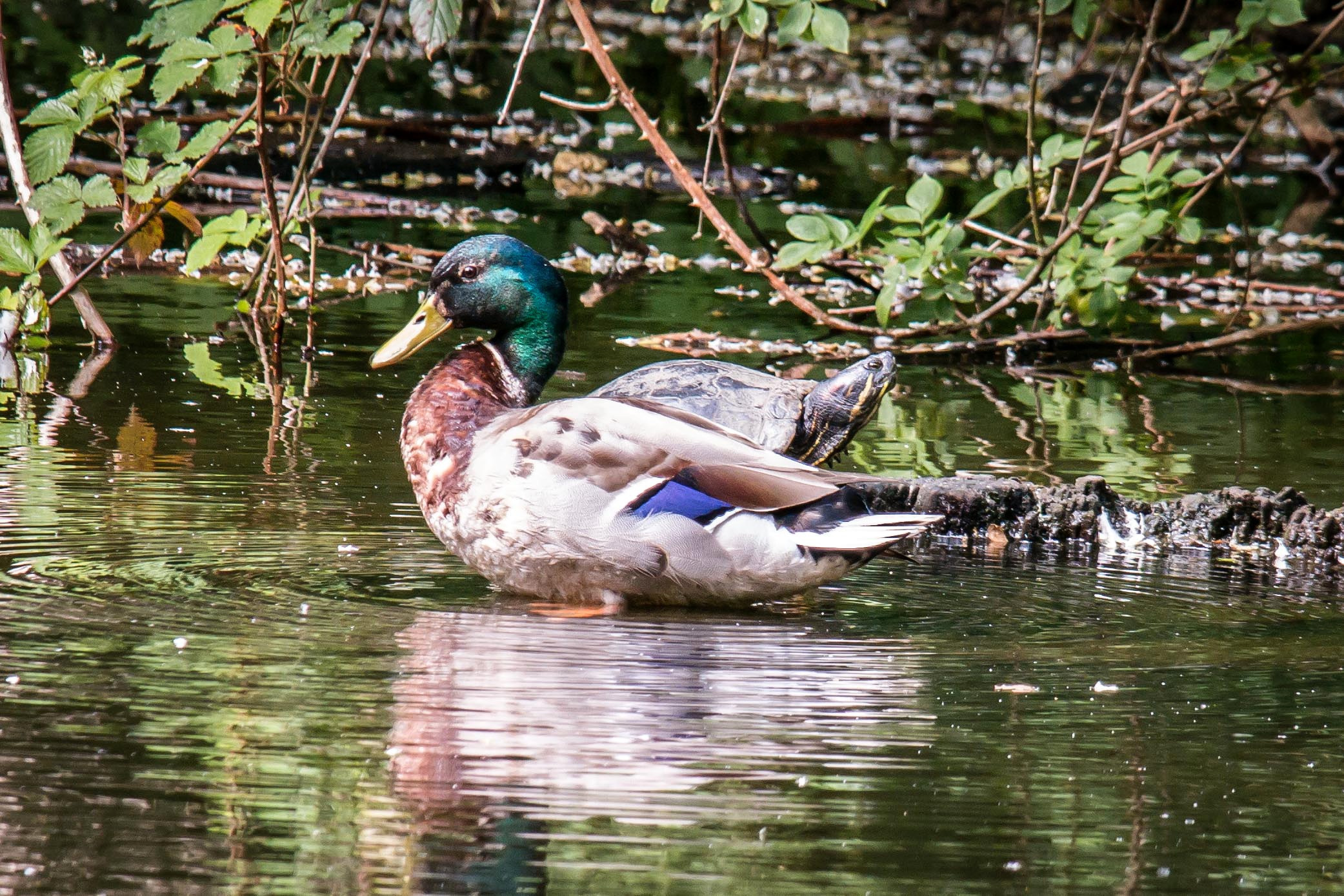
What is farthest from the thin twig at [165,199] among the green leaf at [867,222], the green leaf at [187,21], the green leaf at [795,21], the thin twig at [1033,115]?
the thin twig at [1033,115]

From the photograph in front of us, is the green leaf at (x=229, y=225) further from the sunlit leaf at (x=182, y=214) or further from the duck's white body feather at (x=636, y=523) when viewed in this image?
the duck's white body feather at (x=636, y=523)

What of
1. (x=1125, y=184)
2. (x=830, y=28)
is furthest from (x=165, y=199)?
(x=1125, y=184)

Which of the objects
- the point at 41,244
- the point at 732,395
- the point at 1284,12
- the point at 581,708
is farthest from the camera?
the point at 1284,12

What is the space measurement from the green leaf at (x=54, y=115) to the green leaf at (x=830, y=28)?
2836 mm

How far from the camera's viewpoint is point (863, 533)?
5.26m

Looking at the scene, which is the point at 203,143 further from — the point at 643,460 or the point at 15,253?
the point at 643,460

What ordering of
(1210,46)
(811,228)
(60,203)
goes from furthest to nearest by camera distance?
(1210,46) → (811,228) → (60,203)

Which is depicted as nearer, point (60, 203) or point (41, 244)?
point (60, 203)

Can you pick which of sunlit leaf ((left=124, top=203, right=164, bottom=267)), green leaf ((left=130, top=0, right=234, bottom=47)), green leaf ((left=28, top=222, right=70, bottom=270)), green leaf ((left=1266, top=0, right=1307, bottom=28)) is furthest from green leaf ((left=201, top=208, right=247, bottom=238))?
green leaf ((left=1266, top=0, right=1307, bottom=28))

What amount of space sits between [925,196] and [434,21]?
8.72 feet

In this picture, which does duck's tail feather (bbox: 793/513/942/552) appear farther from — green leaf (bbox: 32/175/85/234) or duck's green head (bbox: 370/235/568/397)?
green leaf (bbox: 32/175/85/234)

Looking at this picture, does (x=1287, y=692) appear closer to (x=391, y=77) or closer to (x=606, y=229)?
(x=606, y=229)

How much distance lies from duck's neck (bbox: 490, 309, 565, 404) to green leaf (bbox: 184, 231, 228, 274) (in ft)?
9.12

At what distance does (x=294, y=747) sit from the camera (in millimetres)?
3887
